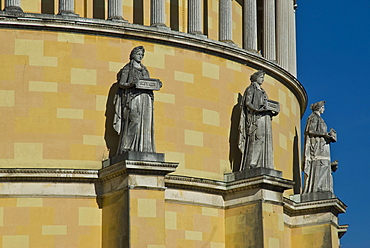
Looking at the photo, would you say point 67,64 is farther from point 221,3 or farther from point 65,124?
point 221,3

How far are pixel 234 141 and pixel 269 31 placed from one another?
15.1 ft

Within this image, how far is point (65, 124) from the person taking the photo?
29562 mm

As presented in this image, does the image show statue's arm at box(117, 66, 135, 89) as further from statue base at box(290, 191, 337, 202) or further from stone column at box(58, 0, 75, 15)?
statue base at box(290, 191, 337, 202)

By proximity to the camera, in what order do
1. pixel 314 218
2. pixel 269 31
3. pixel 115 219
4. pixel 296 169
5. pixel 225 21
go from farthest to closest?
pixel 296 169 → pixel 269 31 → pixel 314 218 → pixel 225 21 → pixel 115 219

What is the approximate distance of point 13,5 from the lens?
1188 inches

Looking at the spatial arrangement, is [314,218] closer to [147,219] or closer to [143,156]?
[147,219]

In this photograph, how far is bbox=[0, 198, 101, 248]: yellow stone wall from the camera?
28547 mm

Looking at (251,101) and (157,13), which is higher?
(157,13)

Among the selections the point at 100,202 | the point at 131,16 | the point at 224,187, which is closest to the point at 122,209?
the point at 100,202

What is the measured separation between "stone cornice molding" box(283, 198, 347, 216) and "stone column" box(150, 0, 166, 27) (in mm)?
6461

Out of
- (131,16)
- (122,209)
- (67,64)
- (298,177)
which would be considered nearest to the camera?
(122,209)

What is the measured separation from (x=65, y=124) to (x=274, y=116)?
6809 millimetres

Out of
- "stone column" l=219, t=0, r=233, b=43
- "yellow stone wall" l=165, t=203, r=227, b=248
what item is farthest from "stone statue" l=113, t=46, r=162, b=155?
"stone column" l=219, t=0, r=233, b=43

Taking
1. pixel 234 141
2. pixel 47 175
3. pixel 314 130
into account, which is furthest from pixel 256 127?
pixel 47 175
